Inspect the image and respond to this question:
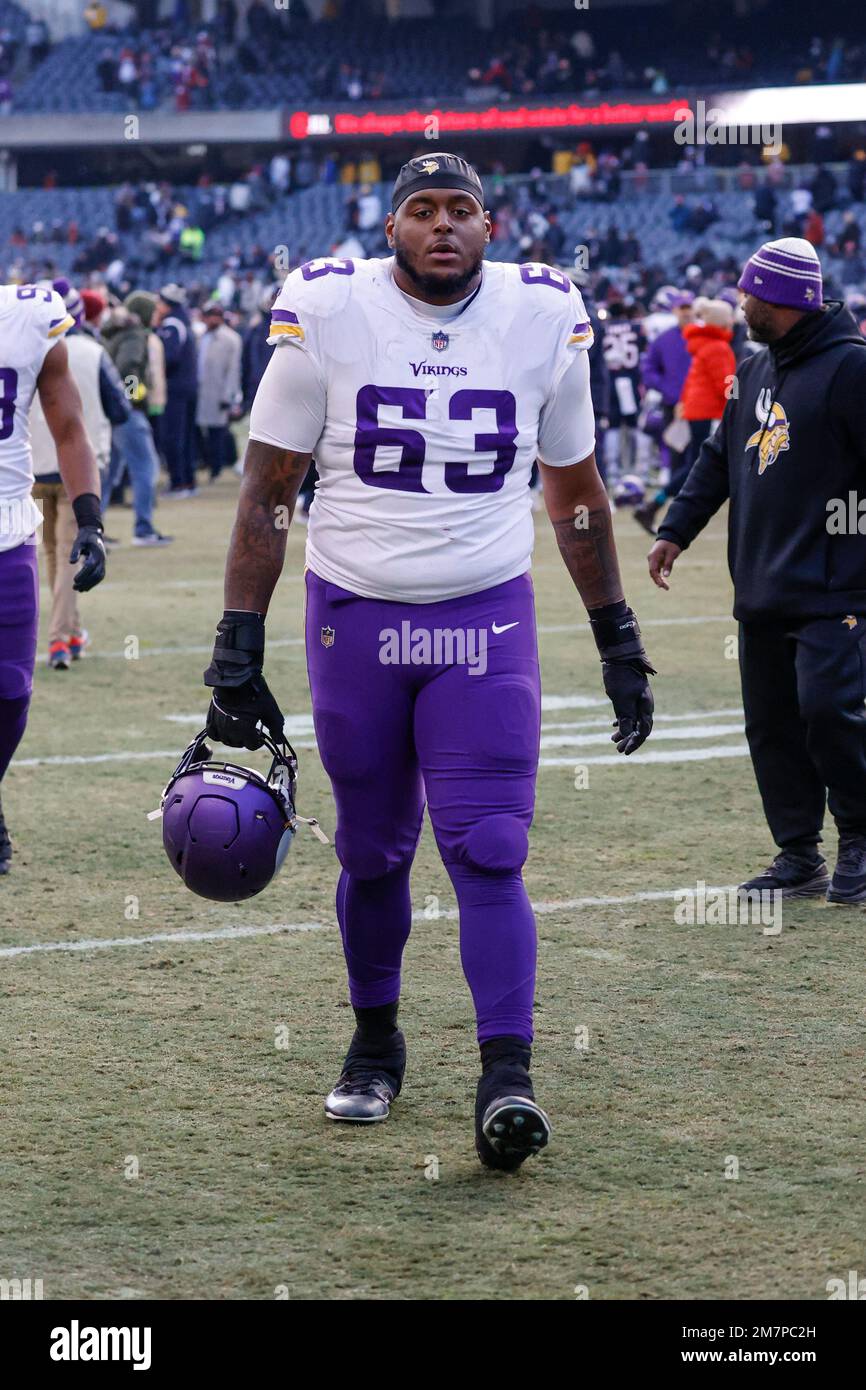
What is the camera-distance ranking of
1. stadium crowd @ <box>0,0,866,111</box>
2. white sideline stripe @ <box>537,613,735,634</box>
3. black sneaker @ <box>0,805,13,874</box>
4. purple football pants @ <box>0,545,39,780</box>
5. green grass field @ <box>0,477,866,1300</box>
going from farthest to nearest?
1. stadium crowd @ <box>0,0,866,111</box>
2. white sideline stripe @ <box>537,613,735,634</box>
3. black sneaker @ <box>0,805,13,874</box>
4. purple football pants @ <box>0,545,39,780</box>
5. green grass field @ <box>0,477,866,1300</box>

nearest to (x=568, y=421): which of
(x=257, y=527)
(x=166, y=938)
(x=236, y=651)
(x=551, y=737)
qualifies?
(x=257, y=527)

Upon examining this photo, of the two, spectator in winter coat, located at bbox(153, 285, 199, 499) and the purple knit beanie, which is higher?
spectator in winter coat, located at bbox(153, 285, 199, 499)

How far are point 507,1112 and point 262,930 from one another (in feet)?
6.54

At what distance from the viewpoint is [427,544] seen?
152 inches

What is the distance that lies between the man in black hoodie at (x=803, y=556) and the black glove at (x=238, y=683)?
216 cm

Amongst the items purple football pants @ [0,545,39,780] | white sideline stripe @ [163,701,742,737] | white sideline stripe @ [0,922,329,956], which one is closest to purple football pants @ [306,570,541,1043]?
white sideline stripe @ [0,922,329,956]

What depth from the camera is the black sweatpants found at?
572 cm

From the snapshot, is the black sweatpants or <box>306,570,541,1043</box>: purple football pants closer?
<box>306,570,541,1043</box>: purple football pants

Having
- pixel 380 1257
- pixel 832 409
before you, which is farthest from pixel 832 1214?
pixel 832 409

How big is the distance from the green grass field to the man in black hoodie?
1.04 feet

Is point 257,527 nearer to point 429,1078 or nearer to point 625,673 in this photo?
point 625,673

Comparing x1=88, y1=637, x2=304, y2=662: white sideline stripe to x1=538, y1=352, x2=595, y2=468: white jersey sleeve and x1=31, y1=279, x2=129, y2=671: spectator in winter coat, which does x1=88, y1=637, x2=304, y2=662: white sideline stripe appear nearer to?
x1=31, y1=279, x2=129, y2=671: spectator in winter coat

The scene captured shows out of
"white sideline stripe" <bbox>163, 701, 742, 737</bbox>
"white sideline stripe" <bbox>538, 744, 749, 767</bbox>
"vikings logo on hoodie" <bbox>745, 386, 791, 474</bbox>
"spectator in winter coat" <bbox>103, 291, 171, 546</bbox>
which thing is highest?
"spectator in winter coat" <bbox>103, 291, 171, 546</bbox>
